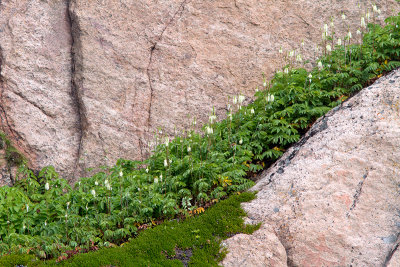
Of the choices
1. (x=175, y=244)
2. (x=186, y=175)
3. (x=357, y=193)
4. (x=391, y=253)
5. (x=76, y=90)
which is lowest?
(x=175, y=244)

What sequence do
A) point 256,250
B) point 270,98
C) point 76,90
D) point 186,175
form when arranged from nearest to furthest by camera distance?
point 256,250 → point 186,175 → point 270,98 → point 76,90

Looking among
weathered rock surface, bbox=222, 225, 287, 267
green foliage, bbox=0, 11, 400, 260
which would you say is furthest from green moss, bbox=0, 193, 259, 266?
green foliage, bbox=0, 11, 400, 260

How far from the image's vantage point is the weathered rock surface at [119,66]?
11547mm

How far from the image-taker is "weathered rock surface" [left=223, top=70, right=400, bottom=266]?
7098mm

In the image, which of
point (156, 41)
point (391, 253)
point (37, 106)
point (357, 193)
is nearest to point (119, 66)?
point (156, 41)

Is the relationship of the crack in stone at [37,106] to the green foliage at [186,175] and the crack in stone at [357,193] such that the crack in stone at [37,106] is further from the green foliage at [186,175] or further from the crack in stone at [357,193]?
the crack in stone at [357,193]

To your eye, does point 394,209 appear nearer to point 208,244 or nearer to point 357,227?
point 357,227

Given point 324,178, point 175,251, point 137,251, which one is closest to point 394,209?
point 324,178

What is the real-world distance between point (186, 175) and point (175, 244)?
1.71 metres

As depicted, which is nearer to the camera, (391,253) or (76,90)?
(391,253)

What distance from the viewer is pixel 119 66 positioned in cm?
1205

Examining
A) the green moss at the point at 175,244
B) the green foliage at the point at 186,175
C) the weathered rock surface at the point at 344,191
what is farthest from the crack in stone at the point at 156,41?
the weathered rock surface at the point at 344,191

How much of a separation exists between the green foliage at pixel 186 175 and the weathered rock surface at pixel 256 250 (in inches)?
54.9

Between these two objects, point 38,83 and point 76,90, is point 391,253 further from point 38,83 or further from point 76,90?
point 38,83
